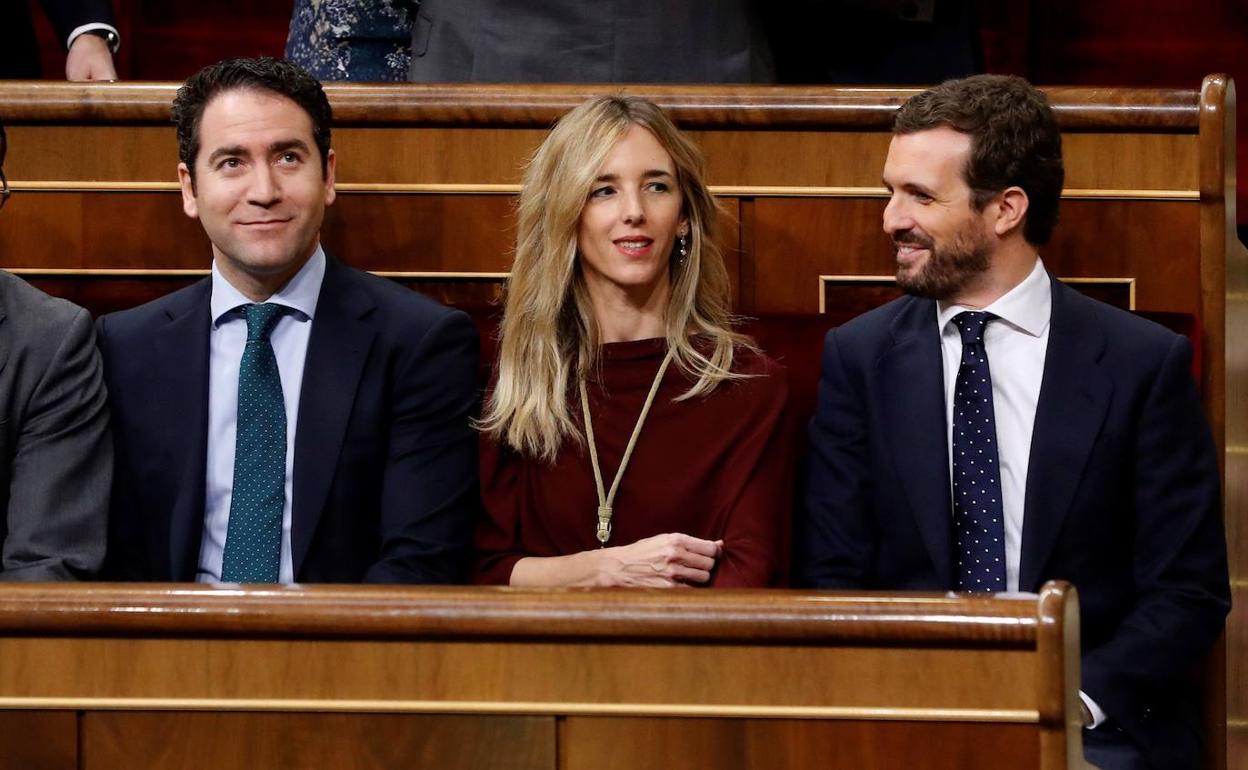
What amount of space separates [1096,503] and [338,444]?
506 mm

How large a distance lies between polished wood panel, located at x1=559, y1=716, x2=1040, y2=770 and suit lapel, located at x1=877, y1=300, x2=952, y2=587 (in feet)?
1.18

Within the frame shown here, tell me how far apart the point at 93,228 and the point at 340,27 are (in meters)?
0.31

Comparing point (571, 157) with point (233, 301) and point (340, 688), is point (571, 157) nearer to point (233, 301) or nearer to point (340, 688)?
point (233, 301)

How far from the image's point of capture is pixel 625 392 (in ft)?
4.07

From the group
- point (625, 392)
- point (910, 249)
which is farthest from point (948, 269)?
point (625, 392)

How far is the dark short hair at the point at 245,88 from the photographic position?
1.25 meters

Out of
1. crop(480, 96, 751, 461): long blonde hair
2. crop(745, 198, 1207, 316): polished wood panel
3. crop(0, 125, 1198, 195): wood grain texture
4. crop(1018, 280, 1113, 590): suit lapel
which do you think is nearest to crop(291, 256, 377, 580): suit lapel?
crop(480, 96, 751, 461): long blonde hair

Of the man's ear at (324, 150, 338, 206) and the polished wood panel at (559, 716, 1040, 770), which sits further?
the man's ear at (324, 150, 338, 206)

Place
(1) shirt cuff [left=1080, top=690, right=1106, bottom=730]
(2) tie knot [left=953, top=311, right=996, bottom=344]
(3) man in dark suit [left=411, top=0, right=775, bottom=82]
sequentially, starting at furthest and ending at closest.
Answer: (3) man in dark suit [left=411, top=0, right=775, bottom=82]
(2) tie knot [left=953, top=311, right=996, bottom=344]
(1) shirt cuff [left=1080, top=690, right=1106, bottom=730]

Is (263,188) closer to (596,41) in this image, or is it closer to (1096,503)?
(596,41)

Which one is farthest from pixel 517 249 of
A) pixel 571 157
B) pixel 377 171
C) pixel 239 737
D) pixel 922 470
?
pixel 239 737

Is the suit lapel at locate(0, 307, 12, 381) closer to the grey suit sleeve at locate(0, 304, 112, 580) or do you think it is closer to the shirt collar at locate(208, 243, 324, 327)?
the grey suit sleeve at locate(0, 304, 112, 580)

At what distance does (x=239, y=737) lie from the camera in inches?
31.2

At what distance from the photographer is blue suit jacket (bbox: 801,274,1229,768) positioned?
109 centimetres
